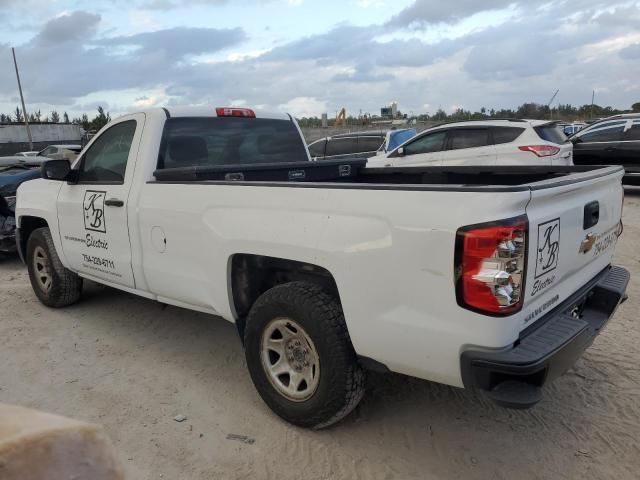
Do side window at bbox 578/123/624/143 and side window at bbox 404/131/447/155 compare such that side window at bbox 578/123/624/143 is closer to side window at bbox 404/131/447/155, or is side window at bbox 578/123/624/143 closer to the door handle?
side window at bbox 404/131/447/155

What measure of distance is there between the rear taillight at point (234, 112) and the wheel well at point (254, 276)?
1.72m

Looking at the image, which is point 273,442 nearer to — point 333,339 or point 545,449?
point 333,339

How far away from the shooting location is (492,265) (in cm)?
218

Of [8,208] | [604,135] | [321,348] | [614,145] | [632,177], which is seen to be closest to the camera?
[321,348]

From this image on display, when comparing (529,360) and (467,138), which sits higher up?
(467,138)

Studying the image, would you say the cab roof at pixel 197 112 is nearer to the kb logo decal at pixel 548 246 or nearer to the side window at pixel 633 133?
the kb logo decal at pixel 548 246

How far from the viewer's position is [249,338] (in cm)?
316

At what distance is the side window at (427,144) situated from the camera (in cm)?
1066

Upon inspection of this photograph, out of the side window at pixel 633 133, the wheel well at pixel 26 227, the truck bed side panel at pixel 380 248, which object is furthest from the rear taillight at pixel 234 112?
the side window at pixel 633 133

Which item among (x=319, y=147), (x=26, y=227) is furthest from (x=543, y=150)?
(x=26, y=227)

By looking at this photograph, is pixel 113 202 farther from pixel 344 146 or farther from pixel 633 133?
pixel 633 133

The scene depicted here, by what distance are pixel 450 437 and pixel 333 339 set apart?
38.2 inches

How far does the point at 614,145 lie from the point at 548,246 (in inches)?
412

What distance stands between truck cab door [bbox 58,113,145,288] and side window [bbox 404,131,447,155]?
24.3ft
